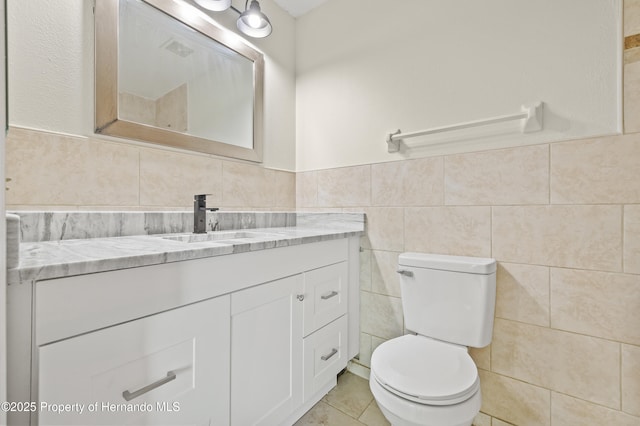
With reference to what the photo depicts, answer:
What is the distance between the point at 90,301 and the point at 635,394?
175cm

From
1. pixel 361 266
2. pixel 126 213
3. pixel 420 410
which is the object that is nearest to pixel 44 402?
pixel 126 213

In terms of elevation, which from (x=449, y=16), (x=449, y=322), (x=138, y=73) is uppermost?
(x=449, y=16)

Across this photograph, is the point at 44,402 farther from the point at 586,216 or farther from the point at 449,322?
the point at 586,216

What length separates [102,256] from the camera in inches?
27.5

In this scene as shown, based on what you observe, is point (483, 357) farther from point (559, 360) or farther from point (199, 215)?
point (199, 215)

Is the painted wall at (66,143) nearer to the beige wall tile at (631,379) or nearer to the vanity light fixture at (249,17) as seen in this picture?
the vanity light fixture at (249,17)

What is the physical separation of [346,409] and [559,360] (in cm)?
96

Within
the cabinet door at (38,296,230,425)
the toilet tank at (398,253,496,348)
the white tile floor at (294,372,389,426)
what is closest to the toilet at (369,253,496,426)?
the toilet tank at (398,253,496,348)

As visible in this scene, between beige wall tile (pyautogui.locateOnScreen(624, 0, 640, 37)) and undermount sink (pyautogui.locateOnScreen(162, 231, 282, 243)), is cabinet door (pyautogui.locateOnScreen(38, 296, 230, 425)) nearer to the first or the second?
undermount sink (pyautogui.locateOnScreen(162, 231, 282, 243))

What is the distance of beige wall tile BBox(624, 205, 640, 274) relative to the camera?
3.34ft

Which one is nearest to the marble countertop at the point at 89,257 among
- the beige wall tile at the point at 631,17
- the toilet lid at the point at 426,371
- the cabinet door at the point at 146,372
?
the cabinet door at the point at 146,372

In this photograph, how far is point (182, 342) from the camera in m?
0.82

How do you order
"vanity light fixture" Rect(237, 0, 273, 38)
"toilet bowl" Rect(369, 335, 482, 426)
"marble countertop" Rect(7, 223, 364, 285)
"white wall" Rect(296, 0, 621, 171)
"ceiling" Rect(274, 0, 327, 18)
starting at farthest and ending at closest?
"ceiling" Rect(274, 0, 327, 18) < "vanity light fixture" Rect(237, 0, 273, 38) < "white wall" Rect(296, 0, 621, 171) < "toilet bowl" Rect(369, 335, 482, 426) < "marble countertop" Rect(7, 223, 364, 285)

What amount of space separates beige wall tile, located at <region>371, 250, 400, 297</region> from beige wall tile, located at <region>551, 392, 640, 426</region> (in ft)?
2.47
